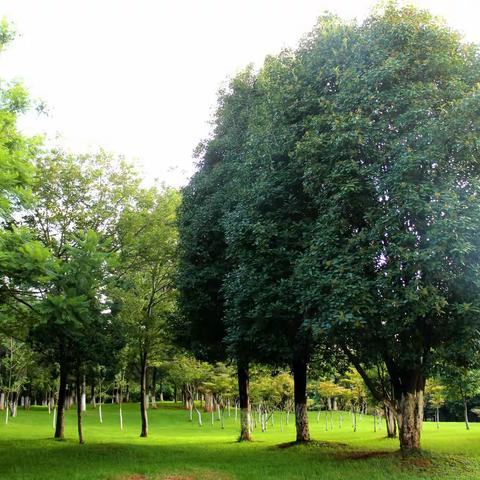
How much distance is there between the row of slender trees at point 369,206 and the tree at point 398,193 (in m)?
0.04

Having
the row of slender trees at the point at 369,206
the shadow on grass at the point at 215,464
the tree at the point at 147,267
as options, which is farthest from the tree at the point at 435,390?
the row of slender trees at the point at 369,206

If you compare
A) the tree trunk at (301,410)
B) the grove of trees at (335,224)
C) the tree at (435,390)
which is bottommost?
the tree at (435,390)

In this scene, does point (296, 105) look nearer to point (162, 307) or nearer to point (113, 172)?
point (113, 172)

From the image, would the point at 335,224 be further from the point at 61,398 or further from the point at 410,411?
the point at 61,398

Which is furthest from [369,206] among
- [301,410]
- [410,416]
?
[301,410]

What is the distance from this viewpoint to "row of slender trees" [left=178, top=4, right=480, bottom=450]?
40.3 ft

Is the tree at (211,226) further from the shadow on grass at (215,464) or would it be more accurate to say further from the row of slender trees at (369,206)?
the shadow on grass at (215,464)

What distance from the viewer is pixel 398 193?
12453 millimetres

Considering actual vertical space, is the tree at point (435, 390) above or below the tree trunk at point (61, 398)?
below

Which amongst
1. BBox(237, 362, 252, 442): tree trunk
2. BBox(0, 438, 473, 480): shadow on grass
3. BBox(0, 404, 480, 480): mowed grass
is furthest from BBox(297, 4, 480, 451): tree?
BBox(237, 362, 252, 442): tree trunk

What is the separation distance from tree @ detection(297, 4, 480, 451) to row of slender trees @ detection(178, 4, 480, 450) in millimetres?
44

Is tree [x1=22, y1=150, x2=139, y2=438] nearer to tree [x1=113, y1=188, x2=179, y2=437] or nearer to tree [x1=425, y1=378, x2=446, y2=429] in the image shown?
tree [x1=113, y1=188, x2=179, y2=437]

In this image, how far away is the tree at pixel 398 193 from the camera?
476 inches

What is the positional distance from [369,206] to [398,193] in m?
1.48
